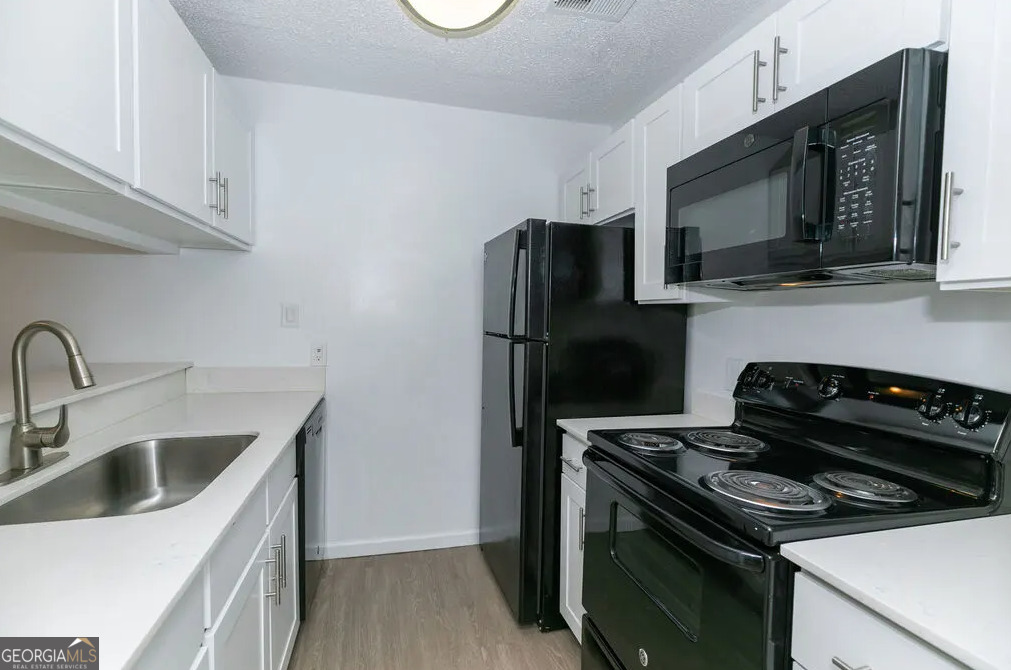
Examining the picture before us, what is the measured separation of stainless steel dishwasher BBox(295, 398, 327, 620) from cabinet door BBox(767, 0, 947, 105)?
194 centimetres

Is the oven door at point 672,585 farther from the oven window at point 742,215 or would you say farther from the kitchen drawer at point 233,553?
the kitchen drawer at point 233,553

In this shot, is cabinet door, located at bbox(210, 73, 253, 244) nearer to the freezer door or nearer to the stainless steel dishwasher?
the stainless steel dishwasher

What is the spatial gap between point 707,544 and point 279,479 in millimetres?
1251

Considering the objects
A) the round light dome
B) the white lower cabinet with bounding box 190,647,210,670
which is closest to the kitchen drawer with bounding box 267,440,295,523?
the white lower cabinet with bounding box 190,647,210,670

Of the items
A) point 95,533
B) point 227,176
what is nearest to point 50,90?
point 95,533

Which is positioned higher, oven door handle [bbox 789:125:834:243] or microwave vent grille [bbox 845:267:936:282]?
oven door handle [bbox 789:125:834:243]

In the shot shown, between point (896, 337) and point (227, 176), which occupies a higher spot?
point (227, 176)

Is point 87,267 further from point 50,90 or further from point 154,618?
point 154,618

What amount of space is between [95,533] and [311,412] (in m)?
1.16

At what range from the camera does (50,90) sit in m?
0.94

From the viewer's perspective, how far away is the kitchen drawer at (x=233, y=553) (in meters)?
0.99

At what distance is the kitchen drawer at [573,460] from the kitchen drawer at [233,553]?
1.04 meters

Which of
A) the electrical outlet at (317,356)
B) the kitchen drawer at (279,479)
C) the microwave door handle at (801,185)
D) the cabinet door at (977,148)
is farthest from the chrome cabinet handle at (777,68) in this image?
the electrical outlet at (317,356)

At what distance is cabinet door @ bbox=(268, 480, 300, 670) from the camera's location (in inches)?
59.0
